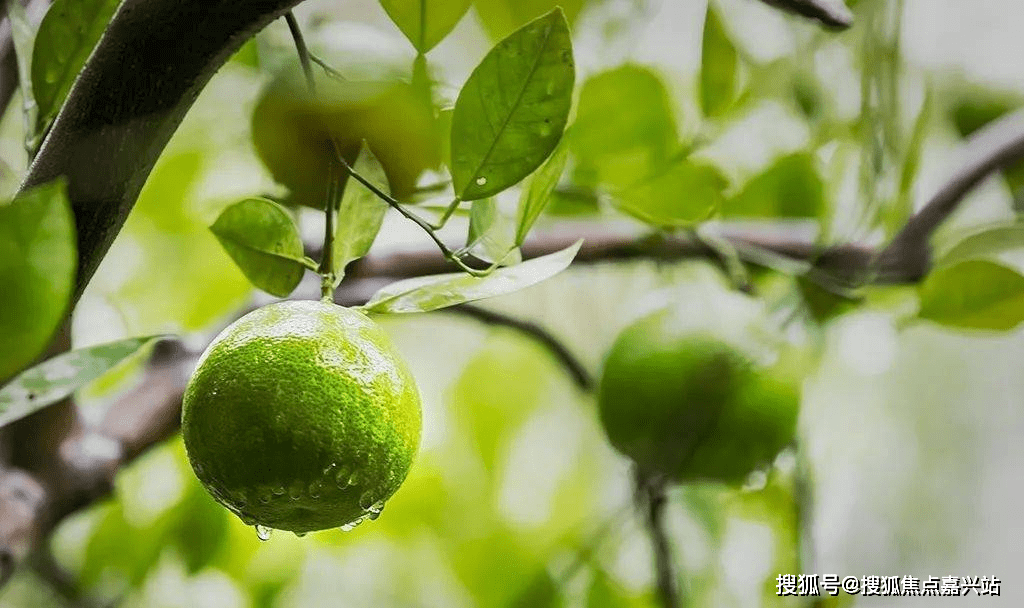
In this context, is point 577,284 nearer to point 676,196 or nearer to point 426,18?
point 676,196

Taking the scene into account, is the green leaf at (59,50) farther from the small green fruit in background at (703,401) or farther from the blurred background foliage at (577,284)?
the small green fruit in background at (703,401)

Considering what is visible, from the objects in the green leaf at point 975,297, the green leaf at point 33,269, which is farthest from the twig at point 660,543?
Result: the green leaf at point 33,269

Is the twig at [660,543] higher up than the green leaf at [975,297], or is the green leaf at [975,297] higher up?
the green leaf at [975,297]

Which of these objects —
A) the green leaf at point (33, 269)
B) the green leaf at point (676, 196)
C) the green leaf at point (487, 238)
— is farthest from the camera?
the green leaf at point (676, 196)

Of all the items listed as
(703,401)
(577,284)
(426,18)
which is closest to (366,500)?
(426,18)

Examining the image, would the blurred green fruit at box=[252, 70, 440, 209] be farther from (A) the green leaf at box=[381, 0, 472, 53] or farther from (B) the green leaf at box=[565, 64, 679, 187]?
(B) the green leaf at box=[565, 64, 679, 187]

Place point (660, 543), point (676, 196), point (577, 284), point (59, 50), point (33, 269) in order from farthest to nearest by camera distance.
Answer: point (577, 284)
point (660, 543)
point (676, 196)
point (59, 50)
point (33, 269)

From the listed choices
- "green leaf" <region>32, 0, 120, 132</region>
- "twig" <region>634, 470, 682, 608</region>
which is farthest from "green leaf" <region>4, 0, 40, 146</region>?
"twig" <region>634, 470, 682, 608</region>
